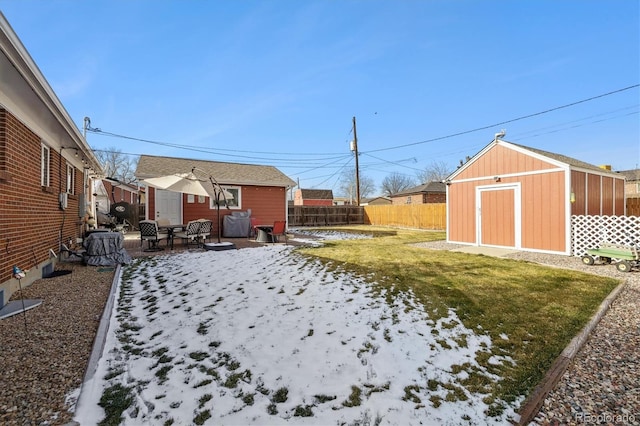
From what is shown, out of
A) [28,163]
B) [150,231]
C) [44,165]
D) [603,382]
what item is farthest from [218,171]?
[603,382]

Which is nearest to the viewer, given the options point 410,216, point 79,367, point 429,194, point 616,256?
point 79,367

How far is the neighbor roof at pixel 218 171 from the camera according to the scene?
12797 millimetres

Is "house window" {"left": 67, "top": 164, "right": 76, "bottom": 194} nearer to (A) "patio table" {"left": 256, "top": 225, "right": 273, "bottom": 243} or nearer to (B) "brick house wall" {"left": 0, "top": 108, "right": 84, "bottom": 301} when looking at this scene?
(B) "brick house wall" {"left": 0, "top": 108, "right": 84, "bottom": 301}

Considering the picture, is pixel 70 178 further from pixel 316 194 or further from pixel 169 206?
pixel 316 194

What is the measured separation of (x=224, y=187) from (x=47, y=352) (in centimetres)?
1126

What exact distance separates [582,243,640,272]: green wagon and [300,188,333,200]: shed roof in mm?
42355

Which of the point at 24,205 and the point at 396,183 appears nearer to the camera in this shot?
the point at 24,205

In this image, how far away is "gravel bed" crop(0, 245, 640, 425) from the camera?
1969mm

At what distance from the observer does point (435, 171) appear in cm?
4631

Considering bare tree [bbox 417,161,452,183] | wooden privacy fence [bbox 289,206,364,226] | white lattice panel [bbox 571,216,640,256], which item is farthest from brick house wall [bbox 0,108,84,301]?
bare tree [bbox 417,161,452,183]

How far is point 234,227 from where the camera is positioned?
1248cm

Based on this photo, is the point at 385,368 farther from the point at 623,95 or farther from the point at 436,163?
the point at 436,163

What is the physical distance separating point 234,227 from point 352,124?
14.5 meters

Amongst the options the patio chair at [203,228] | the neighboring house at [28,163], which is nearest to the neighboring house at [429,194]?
the patio chair at [203,228]
